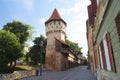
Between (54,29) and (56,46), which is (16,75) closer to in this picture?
(56,46)

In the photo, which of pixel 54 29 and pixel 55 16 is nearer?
pixel 54 29

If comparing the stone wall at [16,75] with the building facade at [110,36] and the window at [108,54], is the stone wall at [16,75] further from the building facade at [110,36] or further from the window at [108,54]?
the window at [108,54]

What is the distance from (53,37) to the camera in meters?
45.8

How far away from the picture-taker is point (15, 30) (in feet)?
138

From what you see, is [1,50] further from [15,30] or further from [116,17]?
[116,17]

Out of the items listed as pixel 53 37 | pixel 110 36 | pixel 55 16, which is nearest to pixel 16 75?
pixel 110 36

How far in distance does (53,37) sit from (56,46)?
12.8 feet

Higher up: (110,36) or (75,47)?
(75,47)

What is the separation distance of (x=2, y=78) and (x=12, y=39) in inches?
748

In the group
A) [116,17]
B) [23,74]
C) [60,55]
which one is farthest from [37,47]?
[116,17]

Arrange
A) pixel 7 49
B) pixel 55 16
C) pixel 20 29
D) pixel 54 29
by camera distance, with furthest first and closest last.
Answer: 1. pixel 55 16
2. pixel 54 29
3. pixel 20 29
4. pixel 7 49

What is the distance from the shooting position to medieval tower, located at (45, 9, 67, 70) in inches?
1660

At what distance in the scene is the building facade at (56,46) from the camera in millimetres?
42094

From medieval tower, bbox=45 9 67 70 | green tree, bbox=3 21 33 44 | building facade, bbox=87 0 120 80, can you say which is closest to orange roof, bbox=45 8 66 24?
medieval tower, bbox=45 9 67 70
